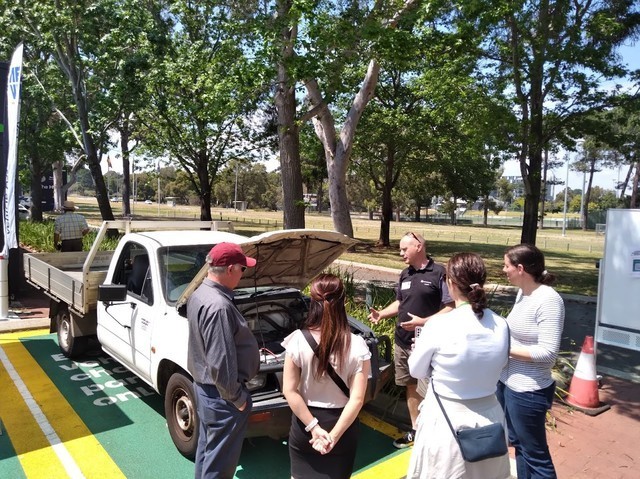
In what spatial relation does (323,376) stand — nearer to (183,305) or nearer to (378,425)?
(183,305)

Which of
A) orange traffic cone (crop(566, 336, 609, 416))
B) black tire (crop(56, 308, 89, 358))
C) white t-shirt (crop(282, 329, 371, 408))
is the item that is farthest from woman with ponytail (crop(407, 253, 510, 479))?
black tire (crop(56, 308, 89, 358))

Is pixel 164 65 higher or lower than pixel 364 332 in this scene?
higher

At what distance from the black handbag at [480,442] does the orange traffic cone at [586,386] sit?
3683 mm

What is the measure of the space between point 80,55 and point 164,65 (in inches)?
119

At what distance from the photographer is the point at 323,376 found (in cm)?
268

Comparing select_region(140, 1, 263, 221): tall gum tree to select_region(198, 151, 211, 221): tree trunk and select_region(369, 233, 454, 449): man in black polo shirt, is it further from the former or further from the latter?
select_region(369, 233, 454, 449): man in black polo shirt

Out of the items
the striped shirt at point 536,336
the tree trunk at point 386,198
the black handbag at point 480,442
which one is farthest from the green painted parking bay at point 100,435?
the tree trunk at point 386,198

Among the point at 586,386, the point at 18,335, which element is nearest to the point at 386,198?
the point at 18,335

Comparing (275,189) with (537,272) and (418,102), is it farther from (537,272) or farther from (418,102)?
(537,272)

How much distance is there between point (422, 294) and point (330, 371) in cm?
184

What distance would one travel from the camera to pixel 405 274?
454 centimetres

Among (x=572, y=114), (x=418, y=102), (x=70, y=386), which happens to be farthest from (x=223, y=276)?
(x=418, y=102)

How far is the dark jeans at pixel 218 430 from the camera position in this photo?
306cm

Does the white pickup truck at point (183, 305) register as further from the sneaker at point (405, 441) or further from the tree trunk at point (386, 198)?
the tree trunk at point (386, 198)
